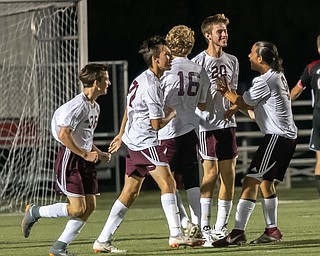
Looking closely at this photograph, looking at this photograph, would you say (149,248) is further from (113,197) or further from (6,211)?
(113,197)

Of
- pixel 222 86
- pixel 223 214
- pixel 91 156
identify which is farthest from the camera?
pixel 223 214

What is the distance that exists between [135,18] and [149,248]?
1993 cm

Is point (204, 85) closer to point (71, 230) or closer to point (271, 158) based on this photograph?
point (271, 158)

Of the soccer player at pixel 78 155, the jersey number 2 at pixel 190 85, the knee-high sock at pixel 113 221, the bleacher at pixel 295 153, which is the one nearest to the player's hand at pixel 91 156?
the soccer player at pixel 78 155

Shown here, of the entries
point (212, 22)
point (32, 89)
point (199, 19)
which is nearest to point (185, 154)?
point (212, 22)

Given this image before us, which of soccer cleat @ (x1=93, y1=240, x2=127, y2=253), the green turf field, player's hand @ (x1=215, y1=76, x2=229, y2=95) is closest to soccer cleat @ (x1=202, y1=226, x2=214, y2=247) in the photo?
the green turf field

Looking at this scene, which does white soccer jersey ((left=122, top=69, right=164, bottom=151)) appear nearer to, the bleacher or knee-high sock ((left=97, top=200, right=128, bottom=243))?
knee-high sock ((left=97, top=200, right=128, bottom=243))

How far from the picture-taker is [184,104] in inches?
488

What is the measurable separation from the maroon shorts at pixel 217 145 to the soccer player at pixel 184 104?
203mm

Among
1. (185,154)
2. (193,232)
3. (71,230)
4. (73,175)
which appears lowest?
(193,232)

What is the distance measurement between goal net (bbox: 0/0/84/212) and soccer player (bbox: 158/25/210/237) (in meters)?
6.56

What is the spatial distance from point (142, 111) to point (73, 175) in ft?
3.11

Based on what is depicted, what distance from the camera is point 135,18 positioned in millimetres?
31859

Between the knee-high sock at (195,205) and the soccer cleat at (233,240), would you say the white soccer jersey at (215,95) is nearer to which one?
the knee-high sock at (195,205)
